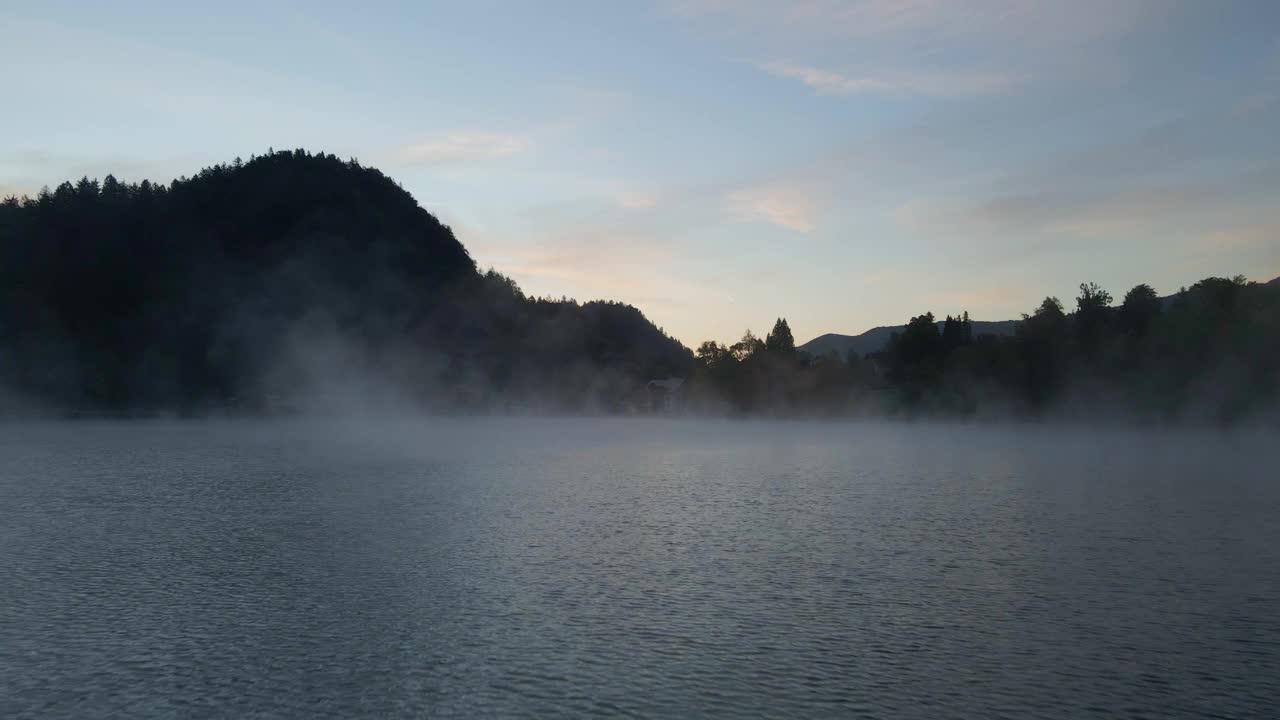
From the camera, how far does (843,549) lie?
2500 cm

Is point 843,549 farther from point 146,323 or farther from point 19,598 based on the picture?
point 146,323

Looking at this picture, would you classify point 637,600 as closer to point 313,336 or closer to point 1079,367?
point 1079,367

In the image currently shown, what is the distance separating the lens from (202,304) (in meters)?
163

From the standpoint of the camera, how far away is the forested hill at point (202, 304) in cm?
14575

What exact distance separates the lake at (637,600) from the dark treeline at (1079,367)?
78565mm

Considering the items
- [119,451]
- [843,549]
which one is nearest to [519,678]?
[843,549]

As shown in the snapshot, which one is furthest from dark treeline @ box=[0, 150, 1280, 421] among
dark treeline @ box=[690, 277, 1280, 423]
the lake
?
the lake

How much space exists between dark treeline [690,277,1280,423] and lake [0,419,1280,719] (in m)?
78.6

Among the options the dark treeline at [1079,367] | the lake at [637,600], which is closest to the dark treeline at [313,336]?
the dark treeline at [1079,367]

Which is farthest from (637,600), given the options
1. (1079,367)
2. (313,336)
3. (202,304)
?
(313,336)

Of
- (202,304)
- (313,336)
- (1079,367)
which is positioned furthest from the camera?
(313,336)

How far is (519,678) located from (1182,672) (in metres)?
9.93

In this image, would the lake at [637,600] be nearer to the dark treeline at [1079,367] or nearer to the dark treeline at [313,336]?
the dark treeline at [1079,367]

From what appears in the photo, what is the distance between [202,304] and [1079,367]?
459ft
